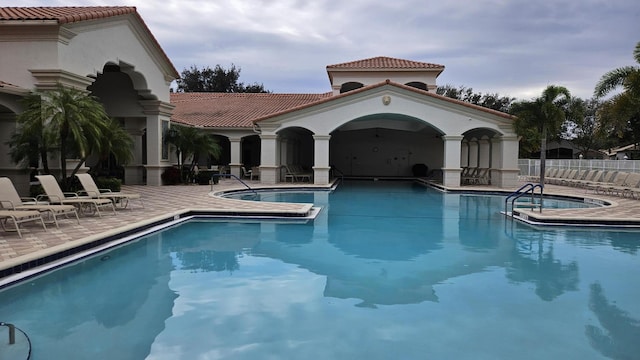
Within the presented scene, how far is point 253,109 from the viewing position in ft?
107

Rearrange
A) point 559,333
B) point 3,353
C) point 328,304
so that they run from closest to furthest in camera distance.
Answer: point 3,353 → point 559,333 → point 328,304

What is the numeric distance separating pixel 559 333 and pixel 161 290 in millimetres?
5290

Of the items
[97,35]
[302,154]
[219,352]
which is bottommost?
[219,352]

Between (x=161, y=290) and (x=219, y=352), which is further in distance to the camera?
(x=161, y=290)

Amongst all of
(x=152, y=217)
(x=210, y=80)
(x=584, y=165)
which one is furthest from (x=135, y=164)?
(x=210, y=80)

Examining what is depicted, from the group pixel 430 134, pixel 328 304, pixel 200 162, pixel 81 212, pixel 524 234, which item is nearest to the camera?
pixel 328 304

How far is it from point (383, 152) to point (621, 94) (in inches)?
752

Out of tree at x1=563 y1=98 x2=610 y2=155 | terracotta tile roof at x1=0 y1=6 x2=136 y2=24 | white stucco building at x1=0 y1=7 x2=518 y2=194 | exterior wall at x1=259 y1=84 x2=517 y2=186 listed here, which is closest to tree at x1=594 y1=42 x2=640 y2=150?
white stucco building at x1=0 y1=7 x2=518 y2=194

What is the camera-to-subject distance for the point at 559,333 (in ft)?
17.3

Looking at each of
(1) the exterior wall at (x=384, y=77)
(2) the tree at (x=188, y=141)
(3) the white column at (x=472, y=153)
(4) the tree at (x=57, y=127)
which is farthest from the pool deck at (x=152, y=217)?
(1) the exterior wall at (x=384, y=77)

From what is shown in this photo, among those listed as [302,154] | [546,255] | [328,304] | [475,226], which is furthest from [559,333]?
[302,154]

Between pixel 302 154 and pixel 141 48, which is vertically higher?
pixel 141 48

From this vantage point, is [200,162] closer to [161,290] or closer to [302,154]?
[302,154]

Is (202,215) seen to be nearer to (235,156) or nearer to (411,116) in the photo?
(411,116)
